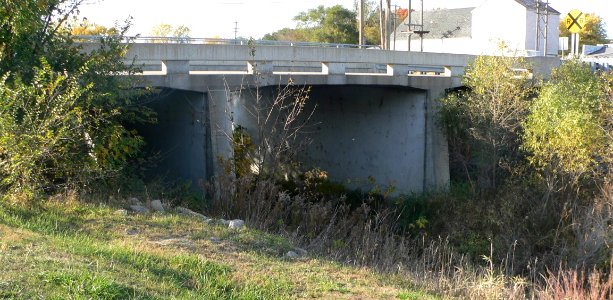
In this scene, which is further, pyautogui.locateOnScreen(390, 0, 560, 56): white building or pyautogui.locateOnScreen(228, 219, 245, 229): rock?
pyautogui.locateOnScreen(390, 0, 560, 56): white building

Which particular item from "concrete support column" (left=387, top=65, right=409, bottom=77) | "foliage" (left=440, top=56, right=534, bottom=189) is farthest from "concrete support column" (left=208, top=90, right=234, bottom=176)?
"foliage" (left=440, top=56, right=534, bottom=189)

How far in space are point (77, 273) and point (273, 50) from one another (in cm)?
1380

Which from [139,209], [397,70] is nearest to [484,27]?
[397,70]

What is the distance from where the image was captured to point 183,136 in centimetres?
1798

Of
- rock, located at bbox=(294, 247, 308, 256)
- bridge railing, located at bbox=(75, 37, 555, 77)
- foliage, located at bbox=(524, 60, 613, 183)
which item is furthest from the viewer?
foliage, located at bbox=(524, 60, 613, 183)

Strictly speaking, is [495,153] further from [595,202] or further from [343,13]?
[343,13]

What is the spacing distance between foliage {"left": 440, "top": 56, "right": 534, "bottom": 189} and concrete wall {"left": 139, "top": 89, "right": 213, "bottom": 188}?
7.30m

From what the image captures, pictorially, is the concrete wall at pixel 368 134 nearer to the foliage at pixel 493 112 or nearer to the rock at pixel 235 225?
the foliage at pixel 493 112

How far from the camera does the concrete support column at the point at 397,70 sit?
21.5 metres

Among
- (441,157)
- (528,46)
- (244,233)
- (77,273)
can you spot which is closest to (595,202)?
(441,157)

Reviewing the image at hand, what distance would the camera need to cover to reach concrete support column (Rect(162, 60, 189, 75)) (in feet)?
52.3

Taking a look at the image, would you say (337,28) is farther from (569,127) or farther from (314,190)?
(569,127)

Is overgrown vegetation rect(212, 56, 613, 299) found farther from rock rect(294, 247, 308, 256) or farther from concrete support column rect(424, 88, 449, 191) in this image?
rock rect(294, 247, 308, 256)

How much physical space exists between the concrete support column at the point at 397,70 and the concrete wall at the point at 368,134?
2.54ft
